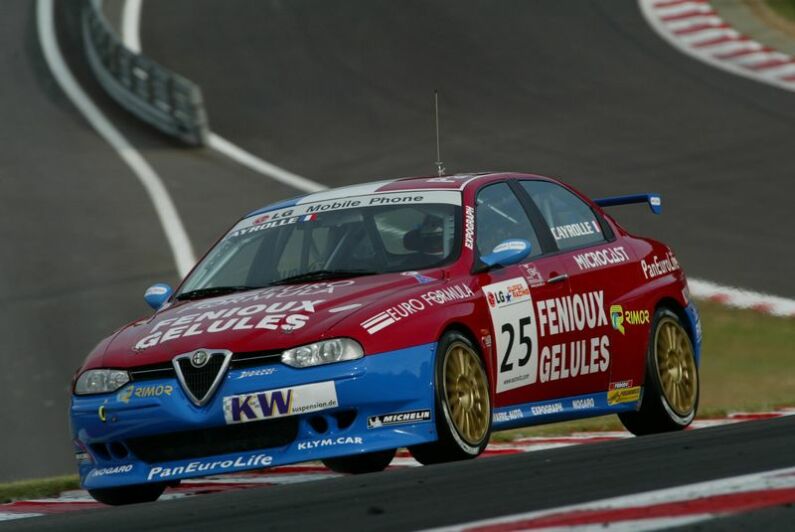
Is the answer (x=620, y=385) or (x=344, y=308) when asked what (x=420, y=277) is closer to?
(x=344, y=308)

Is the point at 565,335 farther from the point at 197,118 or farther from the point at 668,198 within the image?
the point at 197,118

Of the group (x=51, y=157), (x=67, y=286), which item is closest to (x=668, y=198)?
(x=67, y=286)

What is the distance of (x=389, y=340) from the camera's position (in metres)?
7.25

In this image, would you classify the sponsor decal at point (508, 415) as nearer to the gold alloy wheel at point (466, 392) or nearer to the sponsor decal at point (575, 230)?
the gold alloy wheel at point (466, 392)

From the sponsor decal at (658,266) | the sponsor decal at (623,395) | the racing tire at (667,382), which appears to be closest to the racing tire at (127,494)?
the sponsor decal at (623,395)

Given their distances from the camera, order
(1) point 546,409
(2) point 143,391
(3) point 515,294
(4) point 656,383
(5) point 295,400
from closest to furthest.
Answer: (5) point 295,400
(2) point 143,391
(3) point 515,294
(1) point 546,409
(4) point 656,383

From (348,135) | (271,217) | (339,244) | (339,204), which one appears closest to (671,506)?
(339,244)

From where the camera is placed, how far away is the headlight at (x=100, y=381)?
7477 mm

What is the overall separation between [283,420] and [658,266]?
10.6ft

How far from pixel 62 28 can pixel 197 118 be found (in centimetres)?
938

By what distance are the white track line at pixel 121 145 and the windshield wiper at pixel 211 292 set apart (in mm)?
8312

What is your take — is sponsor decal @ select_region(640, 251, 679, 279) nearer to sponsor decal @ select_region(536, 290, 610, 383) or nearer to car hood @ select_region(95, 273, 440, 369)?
sponsor decal @ select_region(536, 290, 610, 383)

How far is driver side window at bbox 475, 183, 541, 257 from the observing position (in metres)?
8.45

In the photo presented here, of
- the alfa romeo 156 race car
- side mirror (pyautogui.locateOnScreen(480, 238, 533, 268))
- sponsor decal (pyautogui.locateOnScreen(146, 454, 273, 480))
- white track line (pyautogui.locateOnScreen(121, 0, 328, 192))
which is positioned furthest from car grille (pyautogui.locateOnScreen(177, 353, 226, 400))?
white track line (pyautogui.locateOnScreen(121, 0, 328, 192))
